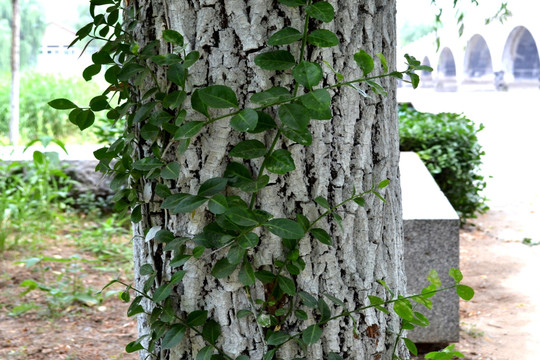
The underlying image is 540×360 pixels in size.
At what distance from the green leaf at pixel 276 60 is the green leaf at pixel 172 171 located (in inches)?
10.1

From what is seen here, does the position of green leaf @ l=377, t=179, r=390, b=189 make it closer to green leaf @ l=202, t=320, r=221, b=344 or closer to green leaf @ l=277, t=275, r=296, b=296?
green leaf @ l=277, t=275, r=296, b=296

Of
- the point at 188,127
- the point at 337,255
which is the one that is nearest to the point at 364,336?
the point at 337,255

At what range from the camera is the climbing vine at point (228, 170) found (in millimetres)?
1037

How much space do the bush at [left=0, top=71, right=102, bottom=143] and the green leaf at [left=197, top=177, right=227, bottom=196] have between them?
837 cm

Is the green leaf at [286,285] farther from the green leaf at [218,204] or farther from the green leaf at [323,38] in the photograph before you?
the green leaf at [323,38]

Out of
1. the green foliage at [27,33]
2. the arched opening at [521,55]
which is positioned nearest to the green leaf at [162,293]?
the green foliage at [27,33]

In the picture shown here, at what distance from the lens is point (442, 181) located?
598 centimetres

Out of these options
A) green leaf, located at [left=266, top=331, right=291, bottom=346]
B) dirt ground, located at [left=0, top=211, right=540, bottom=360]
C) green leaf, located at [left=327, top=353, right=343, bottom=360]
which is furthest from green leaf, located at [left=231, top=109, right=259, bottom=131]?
dirt ground, located at [left=0, top=211, right=540, bottom=360]

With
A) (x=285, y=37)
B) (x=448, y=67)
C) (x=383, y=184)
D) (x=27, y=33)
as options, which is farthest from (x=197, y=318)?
(x=448, y=67)

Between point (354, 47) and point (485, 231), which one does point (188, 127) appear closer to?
point (354, 47)

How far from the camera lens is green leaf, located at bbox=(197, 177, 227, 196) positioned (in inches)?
43.2

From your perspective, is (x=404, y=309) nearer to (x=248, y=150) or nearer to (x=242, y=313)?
(x=242, y=313)

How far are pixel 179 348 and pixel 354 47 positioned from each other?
0.73 m

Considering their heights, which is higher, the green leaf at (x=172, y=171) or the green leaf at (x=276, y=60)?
the green leaf at (x=276, y=60)
